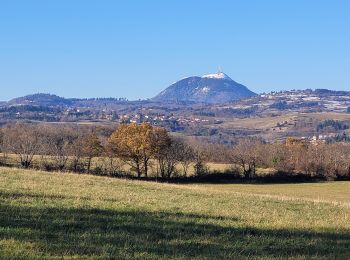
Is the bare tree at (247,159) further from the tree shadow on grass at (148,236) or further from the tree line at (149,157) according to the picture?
the tree shadow on grass at (148,236)

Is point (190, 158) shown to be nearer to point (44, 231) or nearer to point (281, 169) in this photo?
point (281, 169)

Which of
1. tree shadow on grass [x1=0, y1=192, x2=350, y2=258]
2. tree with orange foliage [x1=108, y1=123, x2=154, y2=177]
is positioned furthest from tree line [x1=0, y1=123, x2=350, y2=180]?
tree shadow on grass [x1=0, y1=192, x2=350, y2=258]

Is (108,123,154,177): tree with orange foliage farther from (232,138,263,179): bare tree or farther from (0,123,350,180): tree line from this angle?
(232,138,263,179): bare tree

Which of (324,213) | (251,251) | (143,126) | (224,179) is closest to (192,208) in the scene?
(324,213)

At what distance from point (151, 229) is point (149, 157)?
82.2m

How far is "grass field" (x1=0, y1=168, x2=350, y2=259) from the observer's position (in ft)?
37.7

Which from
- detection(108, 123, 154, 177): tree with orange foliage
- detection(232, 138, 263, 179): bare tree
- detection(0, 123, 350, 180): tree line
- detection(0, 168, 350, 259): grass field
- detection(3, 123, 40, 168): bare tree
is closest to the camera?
detection(0, 168, 350, 259): grass field

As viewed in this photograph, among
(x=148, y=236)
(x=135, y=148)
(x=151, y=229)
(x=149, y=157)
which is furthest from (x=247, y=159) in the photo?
(x=148, y=236)

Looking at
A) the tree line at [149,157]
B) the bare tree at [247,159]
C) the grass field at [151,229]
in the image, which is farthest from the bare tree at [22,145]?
the grass field at [151,229]

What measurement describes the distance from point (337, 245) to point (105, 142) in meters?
92.6

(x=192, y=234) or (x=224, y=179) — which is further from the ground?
(x=192, y=234)

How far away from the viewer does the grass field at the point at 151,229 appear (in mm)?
11500

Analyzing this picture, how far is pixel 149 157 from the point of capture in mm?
96625

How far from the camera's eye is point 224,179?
292 ft
